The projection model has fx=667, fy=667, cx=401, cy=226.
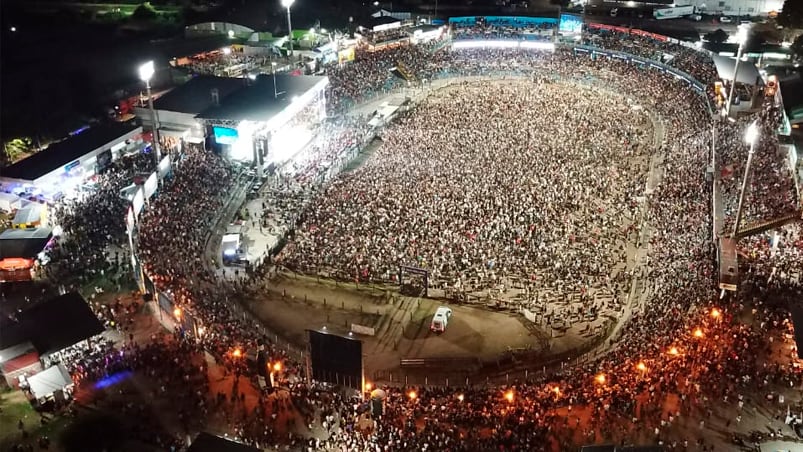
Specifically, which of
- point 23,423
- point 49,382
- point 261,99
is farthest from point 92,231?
point 261,99

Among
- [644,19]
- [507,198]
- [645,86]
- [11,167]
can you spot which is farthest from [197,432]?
[644,19]

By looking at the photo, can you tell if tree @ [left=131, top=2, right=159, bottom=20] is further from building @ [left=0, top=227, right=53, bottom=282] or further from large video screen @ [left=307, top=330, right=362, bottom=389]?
large video screen @ [left=307, top=330, right=362, bottom=389]

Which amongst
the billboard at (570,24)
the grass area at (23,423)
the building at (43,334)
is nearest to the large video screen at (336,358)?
the grass area at (23,423)

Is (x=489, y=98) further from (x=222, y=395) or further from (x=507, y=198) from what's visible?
(x=222, y=395)

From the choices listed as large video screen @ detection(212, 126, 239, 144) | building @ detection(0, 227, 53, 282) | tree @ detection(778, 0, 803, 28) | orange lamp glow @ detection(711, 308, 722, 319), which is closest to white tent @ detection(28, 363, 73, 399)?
building @ detection(0, 227, 53, 282)

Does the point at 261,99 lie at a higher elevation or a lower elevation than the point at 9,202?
higher

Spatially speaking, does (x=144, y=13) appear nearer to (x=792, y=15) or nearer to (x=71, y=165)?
(x=71, y=165)
